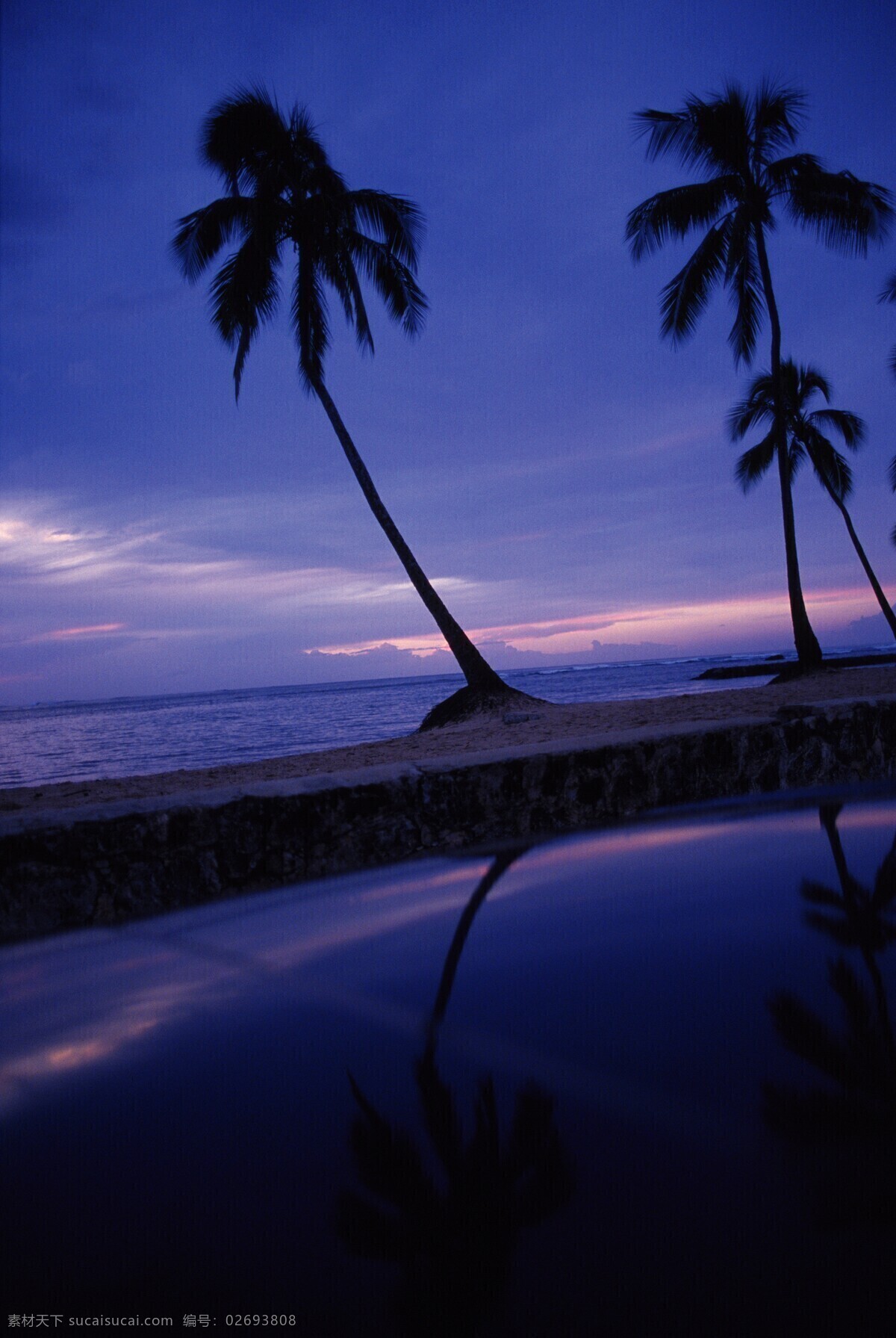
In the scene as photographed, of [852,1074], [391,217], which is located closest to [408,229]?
[391,217]

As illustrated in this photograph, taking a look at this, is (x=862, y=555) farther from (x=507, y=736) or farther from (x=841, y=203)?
(x=507, y=736)

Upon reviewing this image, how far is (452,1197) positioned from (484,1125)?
4.6 inches

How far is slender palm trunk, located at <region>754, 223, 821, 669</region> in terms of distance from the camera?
1077 cm

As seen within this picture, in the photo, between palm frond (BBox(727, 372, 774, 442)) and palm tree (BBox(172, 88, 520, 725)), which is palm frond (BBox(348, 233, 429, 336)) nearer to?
palm tree (BBox(172, 88, 520, 725))

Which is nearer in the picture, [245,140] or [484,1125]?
[484,1125]

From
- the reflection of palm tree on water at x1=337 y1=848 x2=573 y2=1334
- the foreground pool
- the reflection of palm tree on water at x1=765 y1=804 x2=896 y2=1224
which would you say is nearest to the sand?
the foreground pool

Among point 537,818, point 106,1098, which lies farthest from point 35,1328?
point 537,818

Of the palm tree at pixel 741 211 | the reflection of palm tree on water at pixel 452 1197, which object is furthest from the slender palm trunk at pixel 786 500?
the reflection of palm tree on water at pixel 452 1197

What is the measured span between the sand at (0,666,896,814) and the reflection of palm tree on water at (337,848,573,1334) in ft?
5.67

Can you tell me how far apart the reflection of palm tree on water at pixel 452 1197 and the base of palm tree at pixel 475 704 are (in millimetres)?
8108

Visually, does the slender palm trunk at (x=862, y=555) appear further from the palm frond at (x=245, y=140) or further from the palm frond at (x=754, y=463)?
the palm frond at (x=245, y=140)

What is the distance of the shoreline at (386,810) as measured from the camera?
1936 millimetres

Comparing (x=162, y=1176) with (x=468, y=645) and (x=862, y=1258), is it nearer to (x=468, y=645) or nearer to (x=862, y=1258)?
(x=862, y=1258)

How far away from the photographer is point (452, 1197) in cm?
72
